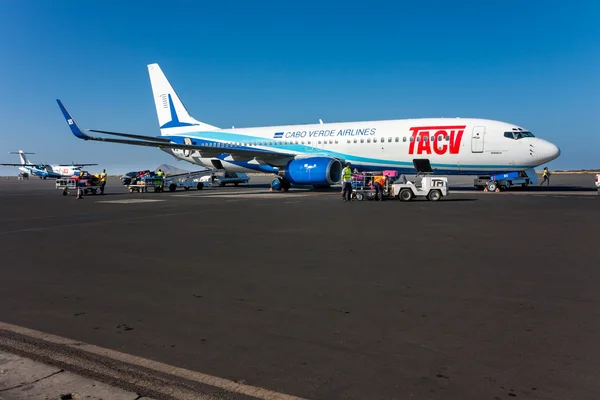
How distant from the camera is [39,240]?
10.2 metres

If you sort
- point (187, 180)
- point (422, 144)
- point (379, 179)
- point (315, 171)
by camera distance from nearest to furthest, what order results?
point (379, 179)
point (422, 144)
point (315, 171)
point (187, 180)

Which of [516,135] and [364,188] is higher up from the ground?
[516,135]

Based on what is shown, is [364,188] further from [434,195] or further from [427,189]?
[434,195]

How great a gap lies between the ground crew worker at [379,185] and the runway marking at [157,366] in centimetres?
1816

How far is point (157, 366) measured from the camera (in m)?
3.58

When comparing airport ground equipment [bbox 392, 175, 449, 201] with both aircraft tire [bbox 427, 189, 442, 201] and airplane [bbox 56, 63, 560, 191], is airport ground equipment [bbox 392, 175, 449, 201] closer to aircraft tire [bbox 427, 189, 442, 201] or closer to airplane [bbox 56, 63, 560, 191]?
aircraft tire [bbox 427, 189, 442, 201]

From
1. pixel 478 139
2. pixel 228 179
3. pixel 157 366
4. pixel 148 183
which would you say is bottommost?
pixel 157 366

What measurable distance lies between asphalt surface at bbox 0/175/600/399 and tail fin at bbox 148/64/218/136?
2614 cm

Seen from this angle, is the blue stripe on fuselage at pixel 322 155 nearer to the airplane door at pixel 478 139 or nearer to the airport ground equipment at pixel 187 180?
the airplane door at pixel 478 139

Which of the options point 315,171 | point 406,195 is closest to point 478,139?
point 406,195

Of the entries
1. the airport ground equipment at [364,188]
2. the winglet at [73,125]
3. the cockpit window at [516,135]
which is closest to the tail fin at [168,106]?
the winglet at [73,125]

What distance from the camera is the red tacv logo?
24.5 m

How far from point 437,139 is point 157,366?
23.3m

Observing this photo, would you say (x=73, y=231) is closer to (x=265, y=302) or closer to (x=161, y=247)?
(x=161, y=247)
